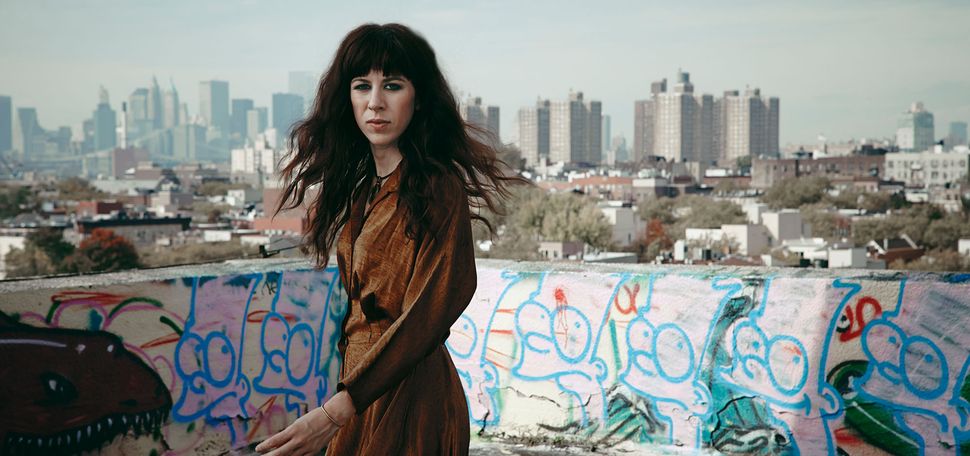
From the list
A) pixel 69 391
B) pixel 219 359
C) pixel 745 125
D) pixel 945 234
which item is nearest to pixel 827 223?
pixel 945 234

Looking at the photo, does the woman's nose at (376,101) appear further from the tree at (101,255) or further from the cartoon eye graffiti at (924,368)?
the tree at (101,255)

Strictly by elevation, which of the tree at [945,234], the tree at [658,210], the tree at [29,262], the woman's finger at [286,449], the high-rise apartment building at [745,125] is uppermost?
the high-rise apartment building at [745,125]

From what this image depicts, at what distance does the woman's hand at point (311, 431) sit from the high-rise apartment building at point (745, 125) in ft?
627

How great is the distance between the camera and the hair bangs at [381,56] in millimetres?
2020

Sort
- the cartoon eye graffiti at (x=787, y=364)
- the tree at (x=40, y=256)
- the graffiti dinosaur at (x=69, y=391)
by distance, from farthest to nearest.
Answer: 1. the tree at (x=40, y=256)
2. the cartoon eye graffiti at (x=787, y=364)
3. the graffiti dinosaur at (x=69, y=391)

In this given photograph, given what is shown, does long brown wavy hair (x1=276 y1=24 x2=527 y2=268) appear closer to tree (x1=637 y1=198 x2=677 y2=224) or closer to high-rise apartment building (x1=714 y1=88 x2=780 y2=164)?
tree (x1=637 y1=198 x2=677 y2=224)

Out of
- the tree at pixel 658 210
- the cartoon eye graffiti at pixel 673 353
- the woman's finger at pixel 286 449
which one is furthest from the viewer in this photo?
the tree at pixel 658 210

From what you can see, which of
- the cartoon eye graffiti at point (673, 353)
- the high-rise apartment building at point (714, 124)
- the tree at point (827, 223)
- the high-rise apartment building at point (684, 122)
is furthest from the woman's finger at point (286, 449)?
the high-rise apartment building at point (684, 122)

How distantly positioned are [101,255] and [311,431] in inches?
2815

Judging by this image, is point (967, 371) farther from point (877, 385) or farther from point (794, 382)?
point (794, 382)

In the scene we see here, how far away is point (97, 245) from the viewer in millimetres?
70062

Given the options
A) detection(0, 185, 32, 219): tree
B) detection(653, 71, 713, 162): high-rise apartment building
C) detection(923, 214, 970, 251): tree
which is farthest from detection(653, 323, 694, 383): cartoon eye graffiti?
detection(653, 71, 713, 162): high-rise apartment building

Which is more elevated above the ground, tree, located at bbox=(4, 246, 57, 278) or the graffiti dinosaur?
the graffiti dinosaur

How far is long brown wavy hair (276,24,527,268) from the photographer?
6.63 feet
